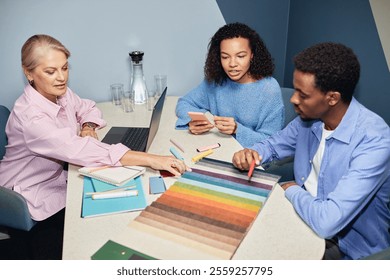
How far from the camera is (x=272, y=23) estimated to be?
2863 mm

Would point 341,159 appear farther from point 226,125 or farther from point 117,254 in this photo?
point 117,254

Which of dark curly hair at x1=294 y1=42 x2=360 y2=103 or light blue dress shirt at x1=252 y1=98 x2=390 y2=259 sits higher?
dark curly hair at x1=294 y1=42 x2=360 y2=103

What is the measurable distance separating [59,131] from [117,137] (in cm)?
39

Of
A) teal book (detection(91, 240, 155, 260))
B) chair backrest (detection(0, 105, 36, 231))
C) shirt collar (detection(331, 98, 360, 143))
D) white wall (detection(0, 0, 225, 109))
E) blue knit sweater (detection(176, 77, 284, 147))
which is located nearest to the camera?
teal book (detection(91, 240, 155, 260))

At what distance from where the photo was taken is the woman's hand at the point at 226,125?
1.84m

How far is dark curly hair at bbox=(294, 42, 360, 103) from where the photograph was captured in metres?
1.24

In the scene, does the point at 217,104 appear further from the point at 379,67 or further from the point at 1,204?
the point at 1,204

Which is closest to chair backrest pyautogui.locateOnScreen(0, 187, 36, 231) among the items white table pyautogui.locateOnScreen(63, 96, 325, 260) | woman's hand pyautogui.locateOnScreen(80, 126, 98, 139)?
white table pyautogui.locateOnScreen(63, 96, 325, 260)

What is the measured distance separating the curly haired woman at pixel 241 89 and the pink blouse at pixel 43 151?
0.57 meters

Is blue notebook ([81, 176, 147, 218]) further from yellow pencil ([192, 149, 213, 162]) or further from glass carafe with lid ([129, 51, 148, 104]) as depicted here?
glass carafe with lid ([129, 51, 148, 104])

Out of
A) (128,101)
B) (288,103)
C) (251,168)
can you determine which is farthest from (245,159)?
(128,101)

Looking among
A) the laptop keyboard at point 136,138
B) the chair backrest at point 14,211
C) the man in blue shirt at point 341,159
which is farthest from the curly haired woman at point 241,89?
the chair backrest at point 14,211

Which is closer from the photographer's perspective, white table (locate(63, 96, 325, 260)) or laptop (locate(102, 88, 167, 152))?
white table (locate(63, 96, 325, 260))

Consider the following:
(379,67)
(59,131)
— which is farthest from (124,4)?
(379,67)
